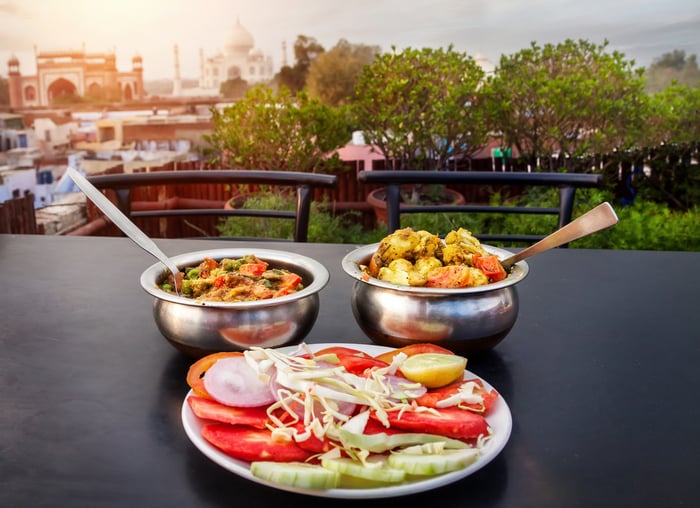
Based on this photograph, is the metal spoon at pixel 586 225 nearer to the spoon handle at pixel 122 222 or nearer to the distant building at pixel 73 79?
the spoon handle at pixel 122 222

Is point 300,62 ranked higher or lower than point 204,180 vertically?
higher

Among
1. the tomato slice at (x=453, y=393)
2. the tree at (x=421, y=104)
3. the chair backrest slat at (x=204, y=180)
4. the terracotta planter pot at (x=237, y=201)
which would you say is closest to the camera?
the tomato slice at (x=453, y=393)

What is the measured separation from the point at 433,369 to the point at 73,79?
231 inches

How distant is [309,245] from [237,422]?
974mm

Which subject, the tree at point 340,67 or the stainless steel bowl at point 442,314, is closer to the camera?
the stainless steel bowl at point 442,314

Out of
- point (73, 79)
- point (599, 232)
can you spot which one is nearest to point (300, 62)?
point (73, 79)

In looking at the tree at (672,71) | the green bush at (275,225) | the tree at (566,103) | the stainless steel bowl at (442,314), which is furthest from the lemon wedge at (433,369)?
the tree at (672,71)

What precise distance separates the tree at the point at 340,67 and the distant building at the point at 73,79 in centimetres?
153

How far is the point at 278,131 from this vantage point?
476 centimetres

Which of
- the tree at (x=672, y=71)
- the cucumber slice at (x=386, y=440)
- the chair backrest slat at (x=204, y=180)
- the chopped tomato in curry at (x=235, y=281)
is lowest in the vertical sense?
the cucumber slice at (x=386, y=440)

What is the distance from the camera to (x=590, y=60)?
5.16 m

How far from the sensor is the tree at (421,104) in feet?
15.8

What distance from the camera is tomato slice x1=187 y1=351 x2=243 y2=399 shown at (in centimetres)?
79

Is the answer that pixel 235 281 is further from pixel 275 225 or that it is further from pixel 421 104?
pixel 421 104
